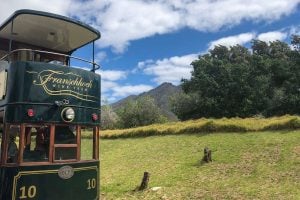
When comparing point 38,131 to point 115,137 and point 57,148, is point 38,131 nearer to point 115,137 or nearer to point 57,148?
point 57,148

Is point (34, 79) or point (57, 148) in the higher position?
point (34, 79)

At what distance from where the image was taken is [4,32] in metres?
12.9

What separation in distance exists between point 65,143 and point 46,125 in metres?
0.77

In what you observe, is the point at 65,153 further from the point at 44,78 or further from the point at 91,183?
the point at 44,78

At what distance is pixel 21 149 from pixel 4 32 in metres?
4.50

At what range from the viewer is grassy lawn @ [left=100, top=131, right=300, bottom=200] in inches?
628

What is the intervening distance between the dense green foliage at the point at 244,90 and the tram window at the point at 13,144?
1643 inches

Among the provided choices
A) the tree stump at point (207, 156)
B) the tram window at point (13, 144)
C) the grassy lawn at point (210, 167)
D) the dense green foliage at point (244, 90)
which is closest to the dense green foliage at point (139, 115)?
the dense green foliage at point (244, 90)

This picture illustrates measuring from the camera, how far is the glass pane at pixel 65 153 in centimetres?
1097

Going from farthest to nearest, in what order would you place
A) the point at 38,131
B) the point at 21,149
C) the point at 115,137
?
the point at 115,137 → the point at 38,131 → the point at 21,149

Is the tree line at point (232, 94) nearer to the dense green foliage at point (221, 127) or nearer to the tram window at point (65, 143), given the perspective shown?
the dense green foliage at point (221, 127)

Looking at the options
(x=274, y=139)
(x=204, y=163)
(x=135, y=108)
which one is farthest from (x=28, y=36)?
(x=135, y=108)

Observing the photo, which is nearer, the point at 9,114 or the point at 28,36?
the point at 9,114

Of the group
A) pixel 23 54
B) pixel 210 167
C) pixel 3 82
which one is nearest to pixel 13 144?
pixel 3 82
